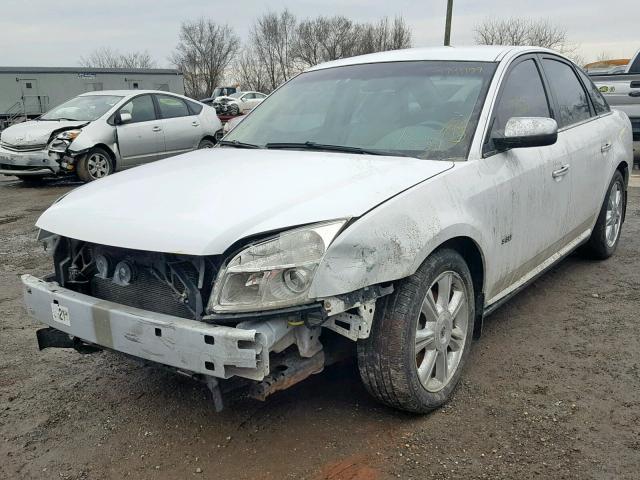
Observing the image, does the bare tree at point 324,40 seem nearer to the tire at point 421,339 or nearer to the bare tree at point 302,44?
the bare tree at point 302,44

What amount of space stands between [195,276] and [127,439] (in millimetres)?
897

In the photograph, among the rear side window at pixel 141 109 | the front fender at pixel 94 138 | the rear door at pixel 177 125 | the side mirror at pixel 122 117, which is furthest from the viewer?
the rear door at pixel 177 125

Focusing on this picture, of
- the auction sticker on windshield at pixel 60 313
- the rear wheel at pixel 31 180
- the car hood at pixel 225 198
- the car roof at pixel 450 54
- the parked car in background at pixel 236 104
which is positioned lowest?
the rear wheel at pixel 31 180

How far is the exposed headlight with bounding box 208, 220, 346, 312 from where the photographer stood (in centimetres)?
223

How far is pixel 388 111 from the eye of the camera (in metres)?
3.36

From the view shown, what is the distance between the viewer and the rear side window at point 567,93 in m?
4.02

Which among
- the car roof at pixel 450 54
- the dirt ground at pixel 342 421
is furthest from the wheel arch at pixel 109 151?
the car roof at pixel 450 54

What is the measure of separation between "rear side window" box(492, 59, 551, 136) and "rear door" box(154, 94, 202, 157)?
8.36 metres

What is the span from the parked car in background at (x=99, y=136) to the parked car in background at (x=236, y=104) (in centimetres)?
284

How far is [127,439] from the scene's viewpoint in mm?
2711

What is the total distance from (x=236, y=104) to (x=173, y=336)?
23.5 m

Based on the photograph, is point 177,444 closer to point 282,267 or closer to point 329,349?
point 329,349

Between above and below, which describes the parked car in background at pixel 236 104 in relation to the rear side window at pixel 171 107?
below

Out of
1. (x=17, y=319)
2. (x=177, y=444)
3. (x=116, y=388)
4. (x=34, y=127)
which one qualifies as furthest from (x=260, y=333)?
(x=34, y=127)
